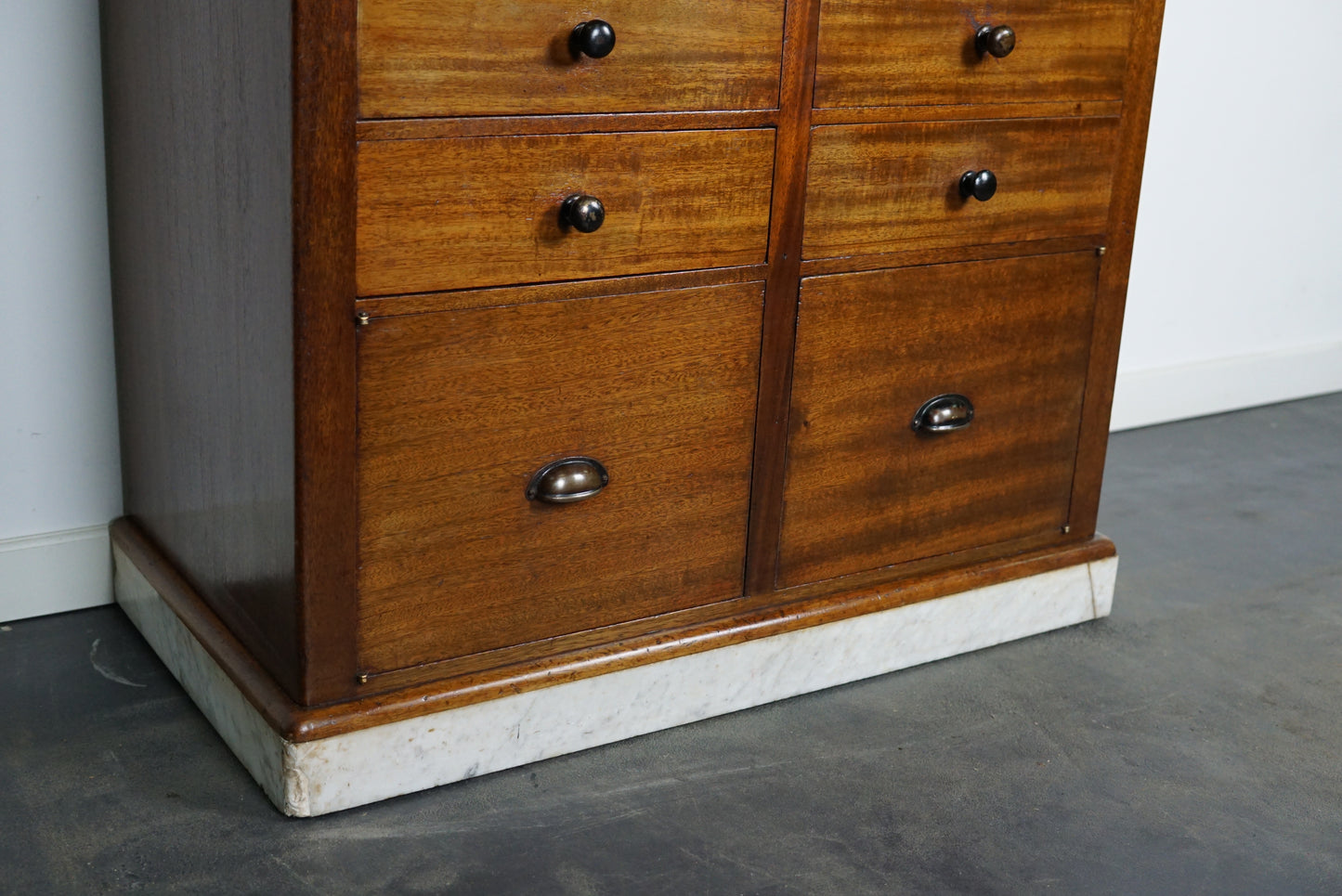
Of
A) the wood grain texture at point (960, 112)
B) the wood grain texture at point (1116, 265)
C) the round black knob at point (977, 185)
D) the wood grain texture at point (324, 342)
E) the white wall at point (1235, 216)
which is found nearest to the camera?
the wood grain texture at point (324, 342)

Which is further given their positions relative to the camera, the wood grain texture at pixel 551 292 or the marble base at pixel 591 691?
the marble base at pixel 591 691

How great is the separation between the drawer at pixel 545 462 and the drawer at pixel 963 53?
0.85 ft

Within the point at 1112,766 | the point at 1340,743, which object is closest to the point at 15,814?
the point at 1112,766

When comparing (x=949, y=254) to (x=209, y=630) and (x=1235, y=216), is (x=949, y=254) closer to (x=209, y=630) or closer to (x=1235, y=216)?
(x=209, y=630)

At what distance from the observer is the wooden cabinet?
4.43ft

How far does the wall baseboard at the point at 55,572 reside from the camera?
72.3 inches

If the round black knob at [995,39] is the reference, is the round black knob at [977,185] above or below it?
below

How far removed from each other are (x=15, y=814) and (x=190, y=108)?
0.73 metres

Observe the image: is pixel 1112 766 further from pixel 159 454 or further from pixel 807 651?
pixel 159 454

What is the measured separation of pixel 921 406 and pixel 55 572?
3.65ft

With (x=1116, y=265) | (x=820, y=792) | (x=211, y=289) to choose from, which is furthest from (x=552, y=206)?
(x=1116, y=265)

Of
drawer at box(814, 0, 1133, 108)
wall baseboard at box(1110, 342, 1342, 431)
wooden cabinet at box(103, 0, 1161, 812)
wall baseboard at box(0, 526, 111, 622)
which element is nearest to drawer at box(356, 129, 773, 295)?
wooden cabinet at box(103, 0, 1161, 812)

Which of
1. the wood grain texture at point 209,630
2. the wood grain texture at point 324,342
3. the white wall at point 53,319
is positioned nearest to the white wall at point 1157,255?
the white wall at point 53,319

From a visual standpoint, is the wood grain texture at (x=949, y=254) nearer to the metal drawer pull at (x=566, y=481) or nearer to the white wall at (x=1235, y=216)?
the metal drawer pull at (x=566, y=481)
